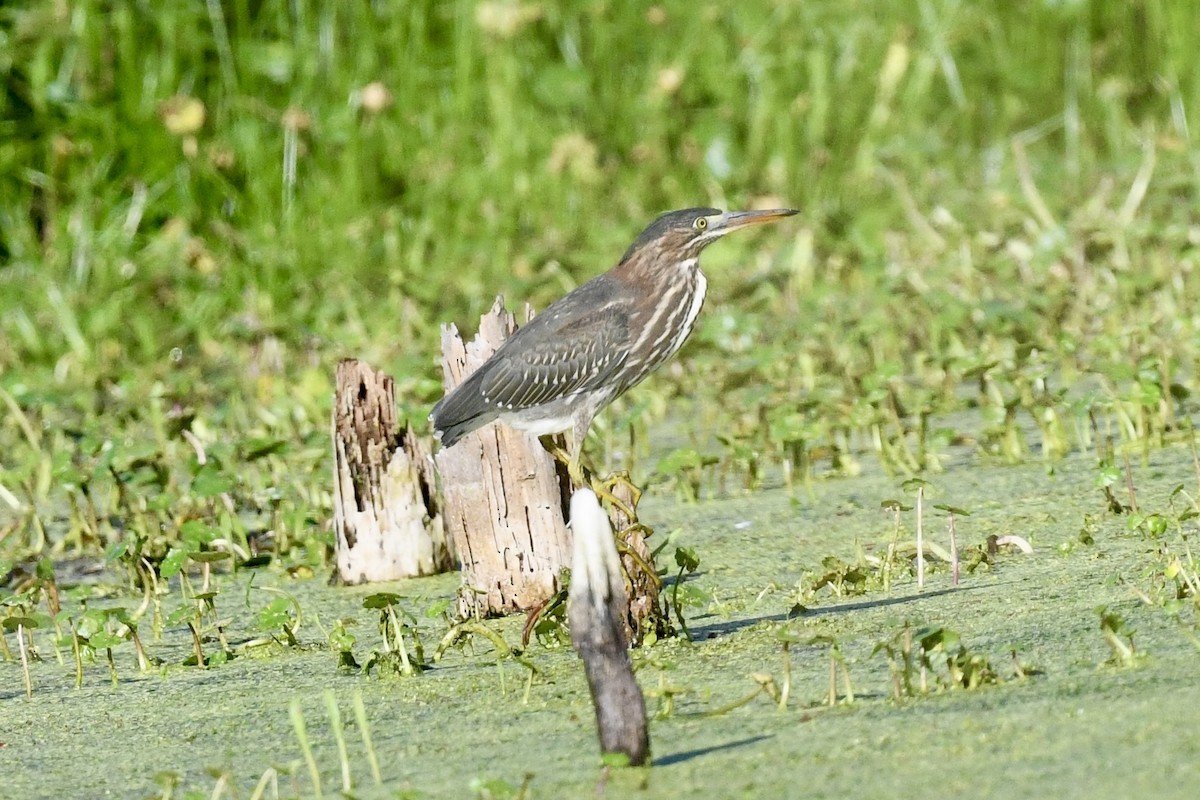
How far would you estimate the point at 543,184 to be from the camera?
958cm

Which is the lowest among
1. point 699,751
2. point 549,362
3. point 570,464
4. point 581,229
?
point 699,751

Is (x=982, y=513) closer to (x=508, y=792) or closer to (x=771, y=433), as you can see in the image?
(x=771, y=433)

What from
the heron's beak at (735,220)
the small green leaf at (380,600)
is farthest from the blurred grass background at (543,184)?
the small green leaf at (380,600)

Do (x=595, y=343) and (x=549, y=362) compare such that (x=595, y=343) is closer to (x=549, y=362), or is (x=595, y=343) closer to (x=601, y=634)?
(x=549, y=362)

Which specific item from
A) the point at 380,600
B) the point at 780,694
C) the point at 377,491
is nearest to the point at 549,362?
the point at 377,491

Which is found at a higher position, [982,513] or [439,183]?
[439,183]

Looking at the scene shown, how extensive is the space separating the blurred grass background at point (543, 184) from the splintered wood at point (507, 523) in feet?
6.34

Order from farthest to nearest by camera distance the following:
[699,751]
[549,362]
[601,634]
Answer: [549,362], [699,751], [601,634]

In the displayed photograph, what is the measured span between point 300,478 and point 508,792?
11.4 feet

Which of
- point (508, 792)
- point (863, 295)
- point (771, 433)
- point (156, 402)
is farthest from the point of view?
point (863, 295)

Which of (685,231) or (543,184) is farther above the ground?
(543,184)

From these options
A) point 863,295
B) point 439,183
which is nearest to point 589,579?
point 863,295

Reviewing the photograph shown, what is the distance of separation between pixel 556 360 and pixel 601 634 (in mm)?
2212

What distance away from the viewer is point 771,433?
19.5 feet
